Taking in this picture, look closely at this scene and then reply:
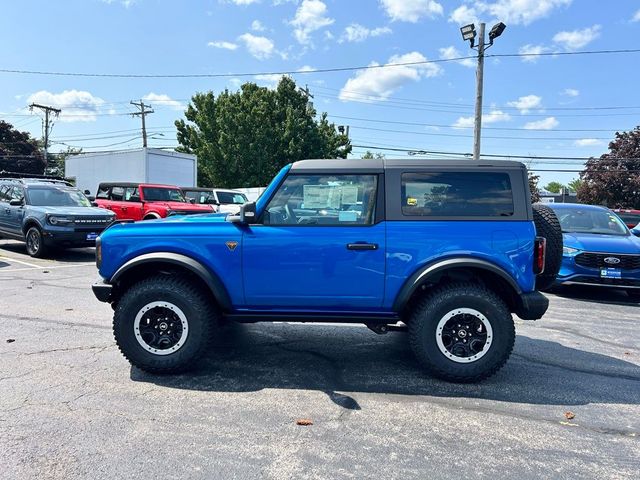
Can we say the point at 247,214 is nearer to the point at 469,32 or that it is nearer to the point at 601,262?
the point at 601,262

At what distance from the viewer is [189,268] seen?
4027mm

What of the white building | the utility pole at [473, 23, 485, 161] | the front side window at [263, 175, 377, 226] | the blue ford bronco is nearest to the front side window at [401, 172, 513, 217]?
the blue ford bronco

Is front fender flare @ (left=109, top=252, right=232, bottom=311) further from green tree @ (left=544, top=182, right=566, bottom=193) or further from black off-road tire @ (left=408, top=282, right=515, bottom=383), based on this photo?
green tree @ (left=544, top=182, right=566, bottom=193)

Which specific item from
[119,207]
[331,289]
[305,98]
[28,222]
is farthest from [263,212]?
[305,98]

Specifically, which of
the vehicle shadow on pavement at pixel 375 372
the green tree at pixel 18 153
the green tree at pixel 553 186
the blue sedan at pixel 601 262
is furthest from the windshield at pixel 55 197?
the green tree at pixel 553 186

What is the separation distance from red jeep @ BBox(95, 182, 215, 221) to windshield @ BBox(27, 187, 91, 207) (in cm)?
204

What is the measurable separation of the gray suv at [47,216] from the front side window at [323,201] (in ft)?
28.8

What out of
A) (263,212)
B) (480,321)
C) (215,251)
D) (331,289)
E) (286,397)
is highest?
(263,212)

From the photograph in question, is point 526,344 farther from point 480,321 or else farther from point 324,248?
point 324,248

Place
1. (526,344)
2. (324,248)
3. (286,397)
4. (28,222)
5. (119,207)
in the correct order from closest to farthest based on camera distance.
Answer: (286,397) < (324,248) < (526,344) < (28,222) < (119,207)

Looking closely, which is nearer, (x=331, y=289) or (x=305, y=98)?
(x=331, y=289)

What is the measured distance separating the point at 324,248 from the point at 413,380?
4.67 ft

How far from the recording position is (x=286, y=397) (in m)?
3.75

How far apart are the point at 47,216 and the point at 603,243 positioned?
11.7 metres
